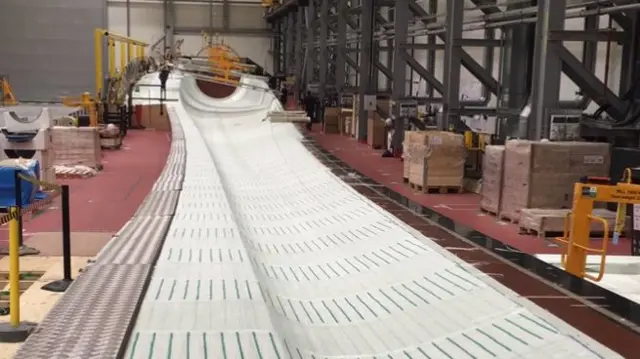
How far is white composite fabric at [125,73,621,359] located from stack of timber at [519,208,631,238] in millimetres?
1672

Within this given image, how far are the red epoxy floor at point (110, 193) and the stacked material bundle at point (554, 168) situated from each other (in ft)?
13.5

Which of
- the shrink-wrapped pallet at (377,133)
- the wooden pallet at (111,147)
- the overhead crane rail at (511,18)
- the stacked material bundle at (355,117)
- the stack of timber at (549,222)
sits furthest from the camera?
the stacked material bundle at (355,117)

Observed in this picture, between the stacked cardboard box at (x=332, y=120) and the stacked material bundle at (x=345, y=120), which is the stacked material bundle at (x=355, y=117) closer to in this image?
the stacked material bundle at (x=345, y=120)

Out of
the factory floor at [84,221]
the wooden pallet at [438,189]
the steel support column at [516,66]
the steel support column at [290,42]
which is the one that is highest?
the steel support column at [290,42]

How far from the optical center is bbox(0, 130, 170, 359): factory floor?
418 cm

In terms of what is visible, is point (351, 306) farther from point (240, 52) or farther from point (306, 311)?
point (240, 52)

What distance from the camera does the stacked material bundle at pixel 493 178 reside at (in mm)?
7171

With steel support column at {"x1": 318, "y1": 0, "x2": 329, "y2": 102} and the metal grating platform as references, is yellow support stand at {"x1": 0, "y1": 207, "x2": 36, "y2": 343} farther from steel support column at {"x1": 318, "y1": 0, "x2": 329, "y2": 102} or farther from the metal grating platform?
steel support column at {"x1": 318, "y1": 0, "x2": 329, "y2": 102}

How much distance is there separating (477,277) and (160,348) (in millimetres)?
1909

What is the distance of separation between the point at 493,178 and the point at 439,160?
1.49 m

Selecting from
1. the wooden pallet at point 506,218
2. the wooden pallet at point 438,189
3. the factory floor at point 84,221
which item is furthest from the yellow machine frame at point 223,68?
the wooden pallet at point 506,218

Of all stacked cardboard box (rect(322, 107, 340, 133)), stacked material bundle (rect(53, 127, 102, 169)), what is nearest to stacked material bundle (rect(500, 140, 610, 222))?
stacked material bundle (rect(53, 127, 102, 169))

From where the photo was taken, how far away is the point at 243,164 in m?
10.8

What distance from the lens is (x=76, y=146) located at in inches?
384
